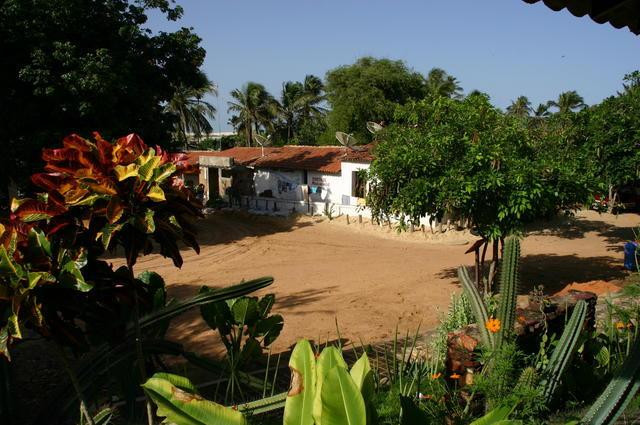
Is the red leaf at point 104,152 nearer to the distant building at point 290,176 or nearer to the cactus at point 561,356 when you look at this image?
the cactus at point 561,356

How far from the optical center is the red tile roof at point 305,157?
888 inches

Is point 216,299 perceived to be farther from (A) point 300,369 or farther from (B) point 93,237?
(A) point 300,369

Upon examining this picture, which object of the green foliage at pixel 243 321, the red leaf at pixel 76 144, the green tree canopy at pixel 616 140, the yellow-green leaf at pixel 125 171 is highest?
the green tree canopy at pixel 616 140

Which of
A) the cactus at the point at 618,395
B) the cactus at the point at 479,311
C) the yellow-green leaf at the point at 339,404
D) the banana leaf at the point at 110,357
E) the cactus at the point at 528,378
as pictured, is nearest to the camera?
the yellow-green leaf at the point at 339,404

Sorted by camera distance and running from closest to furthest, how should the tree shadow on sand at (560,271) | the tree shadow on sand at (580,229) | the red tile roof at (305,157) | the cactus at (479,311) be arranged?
the cactus at (479,311) < the tree shadow on sand at (560,271) < the tree shadow on sand at (580,229) < the red tile roof at (305,157)

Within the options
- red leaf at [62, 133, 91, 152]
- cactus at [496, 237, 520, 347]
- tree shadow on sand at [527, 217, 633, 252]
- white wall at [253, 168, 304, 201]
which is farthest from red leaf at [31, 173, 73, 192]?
white wall at [253, 168, 304, 201]

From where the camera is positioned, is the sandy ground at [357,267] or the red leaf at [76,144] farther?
the sandy ground at [357,267]

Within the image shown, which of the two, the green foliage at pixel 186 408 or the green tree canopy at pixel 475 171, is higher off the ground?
the green tree canopy at pixel 475 171

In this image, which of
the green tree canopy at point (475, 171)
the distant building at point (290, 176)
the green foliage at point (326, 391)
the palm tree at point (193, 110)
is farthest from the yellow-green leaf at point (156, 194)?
the palm tree at point (193, 110)

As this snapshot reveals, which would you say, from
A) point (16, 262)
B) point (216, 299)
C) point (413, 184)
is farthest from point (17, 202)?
point (413, 184)

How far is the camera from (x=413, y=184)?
9672 mm

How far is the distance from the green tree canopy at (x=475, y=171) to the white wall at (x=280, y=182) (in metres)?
13.9

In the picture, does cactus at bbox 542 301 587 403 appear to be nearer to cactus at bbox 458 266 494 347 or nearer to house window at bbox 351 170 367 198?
cactus at bbox 458 266 494 347

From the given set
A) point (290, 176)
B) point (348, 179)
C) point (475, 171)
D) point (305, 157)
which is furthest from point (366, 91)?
point (475, 171)
